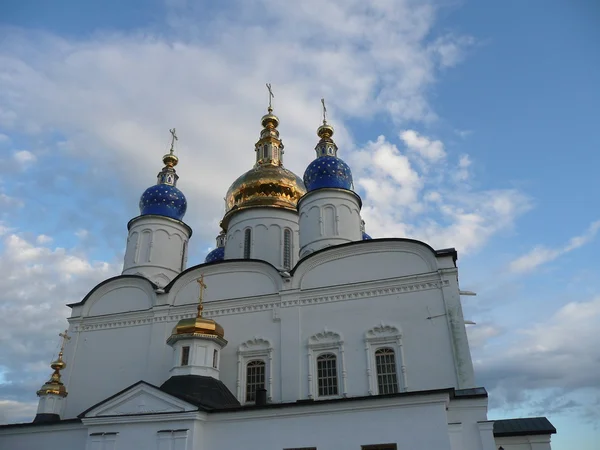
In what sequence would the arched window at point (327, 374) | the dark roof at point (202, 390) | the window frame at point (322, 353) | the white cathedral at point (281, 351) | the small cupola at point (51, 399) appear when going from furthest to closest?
the small cupola at point (51, 399) < the arched window at point (327, 374) < the window frame at point (322, 353) < the dark roof at point (202, 390) < the white cathedral at point (281, 351)

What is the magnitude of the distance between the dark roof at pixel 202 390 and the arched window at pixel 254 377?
2.12 ft

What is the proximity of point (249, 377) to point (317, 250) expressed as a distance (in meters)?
3.76

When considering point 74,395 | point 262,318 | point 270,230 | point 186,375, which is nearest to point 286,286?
point 262,318

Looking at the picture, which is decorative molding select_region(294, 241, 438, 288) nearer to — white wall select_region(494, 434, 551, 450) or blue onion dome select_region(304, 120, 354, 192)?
blue onion dome select_region(304, 120, 354, 192)

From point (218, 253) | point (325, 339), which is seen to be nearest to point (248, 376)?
point (325, 339)

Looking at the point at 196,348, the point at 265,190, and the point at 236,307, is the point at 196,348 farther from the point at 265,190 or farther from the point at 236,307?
the point at 265,190

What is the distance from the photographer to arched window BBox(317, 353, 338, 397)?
11695mm

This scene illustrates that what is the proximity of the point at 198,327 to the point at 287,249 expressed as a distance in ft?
19.4

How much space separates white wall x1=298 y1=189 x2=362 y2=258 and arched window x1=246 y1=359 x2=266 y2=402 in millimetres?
3613

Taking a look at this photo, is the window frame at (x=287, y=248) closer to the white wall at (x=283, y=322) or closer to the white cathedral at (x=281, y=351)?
the white cathedral at (x=281, y=351)

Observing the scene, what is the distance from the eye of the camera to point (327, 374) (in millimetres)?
11891

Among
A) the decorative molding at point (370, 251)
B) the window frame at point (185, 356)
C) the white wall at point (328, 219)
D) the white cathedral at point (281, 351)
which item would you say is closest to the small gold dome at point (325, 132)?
the white cathedral at point (281, 351)

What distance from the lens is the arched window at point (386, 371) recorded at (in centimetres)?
1130

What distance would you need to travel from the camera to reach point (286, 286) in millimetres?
13055
